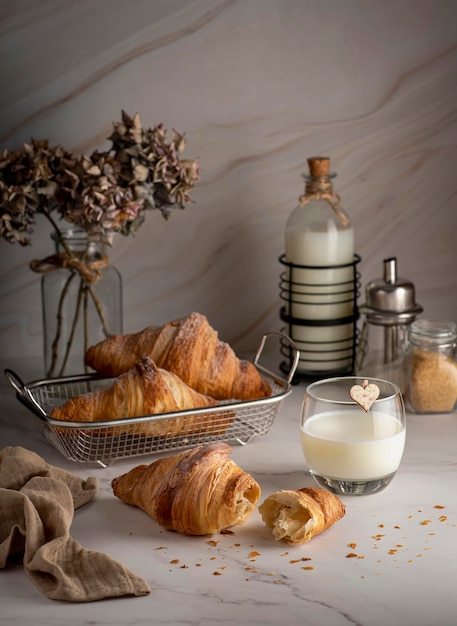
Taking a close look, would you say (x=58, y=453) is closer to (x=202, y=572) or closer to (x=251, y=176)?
(x=202, y=572)

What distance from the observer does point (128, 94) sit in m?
1.60

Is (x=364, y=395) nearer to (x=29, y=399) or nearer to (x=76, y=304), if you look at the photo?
(x=29, y=399)

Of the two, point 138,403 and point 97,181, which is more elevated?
point 97,181

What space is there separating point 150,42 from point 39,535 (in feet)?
3.05

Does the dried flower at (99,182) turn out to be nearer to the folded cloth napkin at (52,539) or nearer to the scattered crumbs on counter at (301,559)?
the folded cloth napkin at (52,539)

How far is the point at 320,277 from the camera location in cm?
157

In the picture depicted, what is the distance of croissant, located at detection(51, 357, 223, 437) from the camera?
4.04ft

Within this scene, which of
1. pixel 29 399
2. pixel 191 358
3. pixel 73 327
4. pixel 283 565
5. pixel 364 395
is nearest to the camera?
pixel 283 565

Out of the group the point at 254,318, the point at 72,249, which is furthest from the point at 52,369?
the point at 254,318

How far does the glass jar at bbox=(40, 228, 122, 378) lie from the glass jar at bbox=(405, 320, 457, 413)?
0.49 metres

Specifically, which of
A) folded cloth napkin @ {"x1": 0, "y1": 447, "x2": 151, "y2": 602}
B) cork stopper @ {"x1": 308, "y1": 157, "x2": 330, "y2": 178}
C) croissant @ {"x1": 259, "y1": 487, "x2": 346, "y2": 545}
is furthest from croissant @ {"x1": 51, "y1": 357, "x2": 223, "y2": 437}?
cork stopper @ {"x1": 308, "y1": 157, "x2": 330, "y2": 178}

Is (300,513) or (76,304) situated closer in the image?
(300,513)

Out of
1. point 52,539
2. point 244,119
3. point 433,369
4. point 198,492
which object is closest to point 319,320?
point 433,369

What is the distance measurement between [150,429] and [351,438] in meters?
0.30
